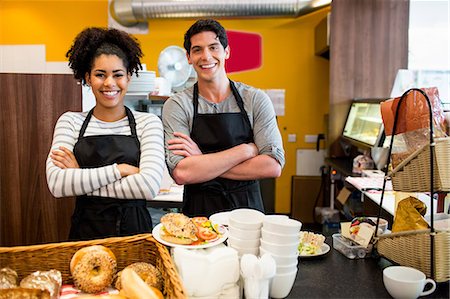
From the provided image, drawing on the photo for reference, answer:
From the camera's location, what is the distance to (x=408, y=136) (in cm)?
131

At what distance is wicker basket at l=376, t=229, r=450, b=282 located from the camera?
1224 millimetres

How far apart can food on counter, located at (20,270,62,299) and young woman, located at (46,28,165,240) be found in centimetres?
57

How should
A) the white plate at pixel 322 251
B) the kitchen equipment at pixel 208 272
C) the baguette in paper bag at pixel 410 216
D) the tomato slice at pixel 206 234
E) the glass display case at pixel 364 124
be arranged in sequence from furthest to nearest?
the glass display case at pixel 364 124
the white plate at pixel 322 251
the baguette in paper bag at pixel 410 216
the tomato slice at pixel 206 234
the kitchen equipment at pixel 208 272

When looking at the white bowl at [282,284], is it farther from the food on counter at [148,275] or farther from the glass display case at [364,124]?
the glass display case at [364,124]

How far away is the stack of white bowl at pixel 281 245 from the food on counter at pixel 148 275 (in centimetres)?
28

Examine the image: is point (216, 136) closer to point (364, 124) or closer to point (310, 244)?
point (310, 244)

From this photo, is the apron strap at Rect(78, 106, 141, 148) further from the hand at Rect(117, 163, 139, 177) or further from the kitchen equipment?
the kitchen equipment

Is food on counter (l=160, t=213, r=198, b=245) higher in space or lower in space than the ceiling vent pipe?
lower

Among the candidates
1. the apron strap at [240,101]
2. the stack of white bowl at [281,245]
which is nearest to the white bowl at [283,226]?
the stack of white bowl at [281,245]

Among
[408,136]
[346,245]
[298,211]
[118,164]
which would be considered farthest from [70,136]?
[298,211]

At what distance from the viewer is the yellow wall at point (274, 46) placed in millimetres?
5414

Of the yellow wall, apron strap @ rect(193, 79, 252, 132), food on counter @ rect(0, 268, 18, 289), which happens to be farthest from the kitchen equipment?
the yellow wall

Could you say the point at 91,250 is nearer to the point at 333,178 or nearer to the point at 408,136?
the point at 408,136

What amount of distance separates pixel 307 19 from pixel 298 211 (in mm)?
2456
